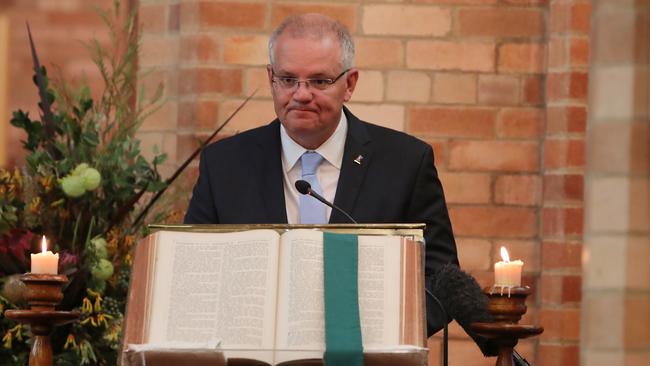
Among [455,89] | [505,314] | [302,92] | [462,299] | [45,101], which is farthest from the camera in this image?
[455,89]

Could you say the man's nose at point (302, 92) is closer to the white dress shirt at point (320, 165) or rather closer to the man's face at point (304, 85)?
the man's face at point (304, 85)

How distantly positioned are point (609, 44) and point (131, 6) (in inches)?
73.8

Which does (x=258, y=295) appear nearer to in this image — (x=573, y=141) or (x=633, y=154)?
(x=633, y=154)

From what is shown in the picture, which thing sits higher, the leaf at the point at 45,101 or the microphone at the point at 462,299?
the leaf at the point at 45,101

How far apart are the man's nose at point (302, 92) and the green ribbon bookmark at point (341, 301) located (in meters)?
0.72

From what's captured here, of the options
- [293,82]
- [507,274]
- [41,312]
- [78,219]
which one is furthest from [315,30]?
[41,312]

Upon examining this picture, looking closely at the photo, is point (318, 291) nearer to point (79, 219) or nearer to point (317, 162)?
point (317, 162)

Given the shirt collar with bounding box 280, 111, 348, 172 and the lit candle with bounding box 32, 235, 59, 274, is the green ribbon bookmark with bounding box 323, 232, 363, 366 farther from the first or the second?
the shirt collar with bounding box 280, 111, 348, 172

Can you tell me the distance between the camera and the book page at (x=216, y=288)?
241 cm

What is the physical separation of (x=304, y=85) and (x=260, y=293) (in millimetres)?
844

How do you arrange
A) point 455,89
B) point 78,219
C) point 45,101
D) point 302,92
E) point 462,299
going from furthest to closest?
point 455,89 → point 45,101 → point 78,219 → point 302,92 → point 462,299

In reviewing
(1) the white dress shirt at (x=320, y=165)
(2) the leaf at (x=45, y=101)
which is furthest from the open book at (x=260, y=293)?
(2) the leaf at (x=45, y=101)

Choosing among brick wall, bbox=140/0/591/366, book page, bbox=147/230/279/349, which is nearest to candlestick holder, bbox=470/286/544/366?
book page, bbox=147/230/279/349

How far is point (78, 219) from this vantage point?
3.40 meters
